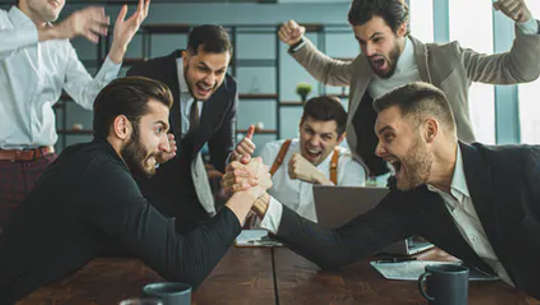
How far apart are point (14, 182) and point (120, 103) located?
1.04 meters

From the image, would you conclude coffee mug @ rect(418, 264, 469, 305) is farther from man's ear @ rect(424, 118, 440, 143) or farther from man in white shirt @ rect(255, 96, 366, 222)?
man in white shirt @ rect(255, 96, 366, 222)

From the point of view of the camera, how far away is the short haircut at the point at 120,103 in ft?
4.57

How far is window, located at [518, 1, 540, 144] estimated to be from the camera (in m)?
2.52

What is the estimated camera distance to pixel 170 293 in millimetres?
879

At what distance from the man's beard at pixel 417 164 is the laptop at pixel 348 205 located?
14 centimetres

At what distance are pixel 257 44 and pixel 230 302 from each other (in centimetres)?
696

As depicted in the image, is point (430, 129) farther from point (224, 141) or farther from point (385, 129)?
point (224, 141)

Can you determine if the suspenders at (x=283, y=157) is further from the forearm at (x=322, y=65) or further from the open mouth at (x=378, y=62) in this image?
the open mouth at (x=378, y=62)

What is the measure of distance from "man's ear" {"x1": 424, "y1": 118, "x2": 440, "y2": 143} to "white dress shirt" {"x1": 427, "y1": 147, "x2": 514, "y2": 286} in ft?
0.27

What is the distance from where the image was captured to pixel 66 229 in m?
1.21

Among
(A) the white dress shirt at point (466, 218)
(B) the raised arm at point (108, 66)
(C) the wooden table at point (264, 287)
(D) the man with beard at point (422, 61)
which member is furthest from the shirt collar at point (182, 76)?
(A) the white dress shirt at point (466, 218)

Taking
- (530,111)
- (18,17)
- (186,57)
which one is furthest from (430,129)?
(18,17)

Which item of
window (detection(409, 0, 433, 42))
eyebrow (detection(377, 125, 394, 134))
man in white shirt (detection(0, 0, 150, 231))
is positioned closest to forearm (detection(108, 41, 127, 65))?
man in white shirt (detection(0, 0, 150, 231))

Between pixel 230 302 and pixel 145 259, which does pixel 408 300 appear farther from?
pixel 145 259
